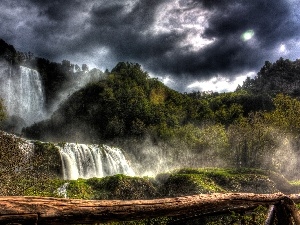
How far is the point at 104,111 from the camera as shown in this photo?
218 feet

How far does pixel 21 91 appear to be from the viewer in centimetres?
6238

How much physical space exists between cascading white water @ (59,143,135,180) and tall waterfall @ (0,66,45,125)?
34.5 meters

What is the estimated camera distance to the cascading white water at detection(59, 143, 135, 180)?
31.6m

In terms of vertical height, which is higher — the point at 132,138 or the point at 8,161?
the point at 132,138

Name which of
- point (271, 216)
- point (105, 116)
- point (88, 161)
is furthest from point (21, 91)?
point (271, 216)

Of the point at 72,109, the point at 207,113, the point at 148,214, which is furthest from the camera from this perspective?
the point at 207,113

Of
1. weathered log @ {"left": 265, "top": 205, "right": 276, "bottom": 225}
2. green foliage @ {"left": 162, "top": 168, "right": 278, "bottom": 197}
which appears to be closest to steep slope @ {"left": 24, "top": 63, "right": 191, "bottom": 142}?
green foliage @ {"left": 162, "top": 168, "right": 278, "bottom": 197}

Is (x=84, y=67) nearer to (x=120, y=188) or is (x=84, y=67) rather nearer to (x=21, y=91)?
(x=21, y=91)

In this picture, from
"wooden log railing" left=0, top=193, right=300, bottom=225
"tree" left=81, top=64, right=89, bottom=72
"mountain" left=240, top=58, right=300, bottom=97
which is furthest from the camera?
"mountain" left=240, top=58, right=300, bottom=97

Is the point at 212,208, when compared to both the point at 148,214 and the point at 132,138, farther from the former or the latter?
the point at 132,138

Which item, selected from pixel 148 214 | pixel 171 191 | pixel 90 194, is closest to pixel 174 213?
pixel 148 214

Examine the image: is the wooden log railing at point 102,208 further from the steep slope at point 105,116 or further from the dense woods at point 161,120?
the steep slope at point 105,116

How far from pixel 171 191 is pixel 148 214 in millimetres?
22877

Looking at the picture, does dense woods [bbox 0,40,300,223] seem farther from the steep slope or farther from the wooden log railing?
the wooden log railing
